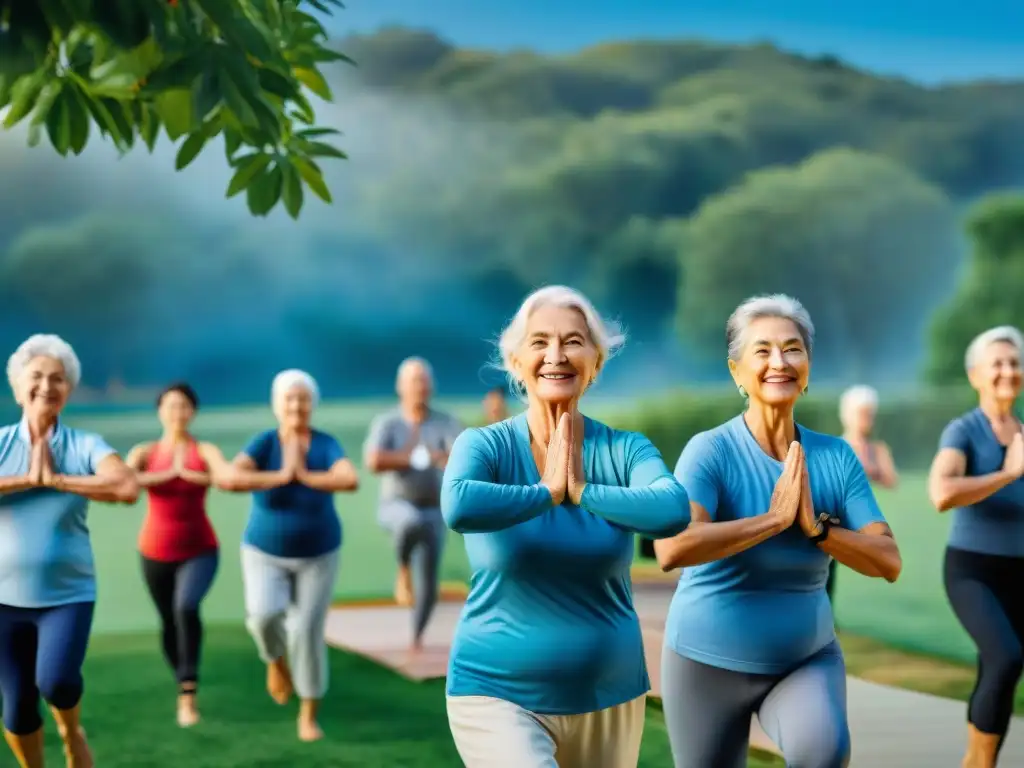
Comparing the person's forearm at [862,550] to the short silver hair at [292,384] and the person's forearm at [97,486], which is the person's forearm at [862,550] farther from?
the short silver hair at [292,384]

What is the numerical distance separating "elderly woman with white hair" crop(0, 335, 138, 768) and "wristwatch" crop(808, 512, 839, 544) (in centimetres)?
220

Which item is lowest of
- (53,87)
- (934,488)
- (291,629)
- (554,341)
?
(291,629)

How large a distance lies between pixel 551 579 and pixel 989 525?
249cm

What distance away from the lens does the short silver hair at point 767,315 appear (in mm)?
3211

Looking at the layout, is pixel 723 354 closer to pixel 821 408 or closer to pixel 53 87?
pixel 821 408

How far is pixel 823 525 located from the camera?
119 inches

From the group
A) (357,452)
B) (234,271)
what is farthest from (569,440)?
(234,271)

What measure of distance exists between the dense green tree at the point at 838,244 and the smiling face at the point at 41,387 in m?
20.8

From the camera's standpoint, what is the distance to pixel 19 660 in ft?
13.8

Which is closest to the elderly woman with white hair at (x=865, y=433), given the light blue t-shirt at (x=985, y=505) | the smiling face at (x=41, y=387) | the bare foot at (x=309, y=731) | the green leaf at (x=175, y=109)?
the light blue t-shirt at (x=985, y=505)

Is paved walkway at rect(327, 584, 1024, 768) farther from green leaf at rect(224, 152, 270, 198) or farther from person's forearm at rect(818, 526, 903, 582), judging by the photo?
green leaf at rect(224, 152, 270, 198)

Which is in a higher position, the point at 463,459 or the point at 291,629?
the point at 463,459

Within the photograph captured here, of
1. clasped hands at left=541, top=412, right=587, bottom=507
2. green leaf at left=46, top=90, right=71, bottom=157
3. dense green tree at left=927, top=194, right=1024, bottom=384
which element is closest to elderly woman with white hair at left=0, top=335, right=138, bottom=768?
green leaf at left=46, top=90, right=71, bottom=157

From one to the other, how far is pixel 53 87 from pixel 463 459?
1257 millimetres
